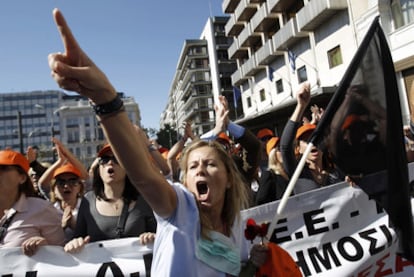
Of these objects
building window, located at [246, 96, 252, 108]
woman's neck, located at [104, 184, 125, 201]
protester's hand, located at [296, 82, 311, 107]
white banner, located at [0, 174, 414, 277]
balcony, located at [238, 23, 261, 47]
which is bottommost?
white banner, located at [0, 174, 414, 277]

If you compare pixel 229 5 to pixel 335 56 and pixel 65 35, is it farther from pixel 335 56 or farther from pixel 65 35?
pixel 65 35

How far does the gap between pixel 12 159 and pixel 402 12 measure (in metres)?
16.1

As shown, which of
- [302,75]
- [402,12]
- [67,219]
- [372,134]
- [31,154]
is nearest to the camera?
[372,134]

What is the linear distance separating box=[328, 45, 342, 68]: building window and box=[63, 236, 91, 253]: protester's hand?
18845mm

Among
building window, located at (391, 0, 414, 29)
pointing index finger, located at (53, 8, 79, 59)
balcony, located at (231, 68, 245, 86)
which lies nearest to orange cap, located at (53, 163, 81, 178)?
pointing index finger, located at (53, 8, 79, 59)

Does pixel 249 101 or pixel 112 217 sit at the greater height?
→ pixel 249 101

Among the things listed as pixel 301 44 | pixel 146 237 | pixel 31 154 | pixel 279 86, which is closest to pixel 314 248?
pixel 146 237

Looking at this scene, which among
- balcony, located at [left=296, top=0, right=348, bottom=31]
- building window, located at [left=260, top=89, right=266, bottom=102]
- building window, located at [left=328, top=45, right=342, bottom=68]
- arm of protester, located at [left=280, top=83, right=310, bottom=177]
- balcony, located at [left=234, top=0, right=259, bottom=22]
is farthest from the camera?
balcony, located at [left=234, top=0, right=259, bottom=22]

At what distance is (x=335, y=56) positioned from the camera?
19.9 meters

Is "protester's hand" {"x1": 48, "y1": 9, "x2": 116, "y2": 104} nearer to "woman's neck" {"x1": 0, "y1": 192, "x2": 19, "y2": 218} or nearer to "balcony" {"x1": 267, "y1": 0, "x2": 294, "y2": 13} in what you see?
"woman's neck" {"x1": 0, "y1": 192, "x2": 19, "y2": 218}

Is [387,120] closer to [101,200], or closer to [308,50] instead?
[101,200]

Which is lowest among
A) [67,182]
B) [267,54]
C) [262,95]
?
[67,182]

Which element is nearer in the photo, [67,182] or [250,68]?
[67,182]

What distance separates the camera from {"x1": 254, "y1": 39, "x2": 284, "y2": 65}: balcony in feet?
87.1
